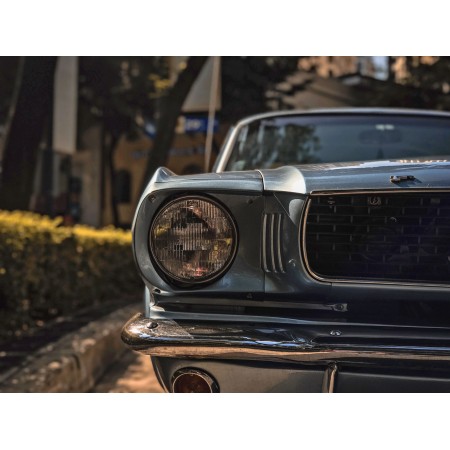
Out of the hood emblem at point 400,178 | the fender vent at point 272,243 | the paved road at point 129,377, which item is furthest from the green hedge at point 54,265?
the hood emblem at point 400,178

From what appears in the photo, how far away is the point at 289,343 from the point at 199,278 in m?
0.40

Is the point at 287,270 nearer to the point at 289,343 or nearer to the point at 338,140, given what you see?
the point at 289,343

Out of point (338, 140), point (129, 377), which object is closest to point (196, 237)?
point (338, 140)

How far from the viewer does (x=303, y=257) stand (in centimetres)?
212

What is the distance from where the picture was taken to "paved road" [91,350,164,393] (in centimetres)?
420

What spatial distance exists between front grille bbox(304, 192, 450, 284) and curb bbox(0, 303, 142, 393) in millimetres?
1207

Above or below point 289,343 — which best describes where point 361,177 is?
above

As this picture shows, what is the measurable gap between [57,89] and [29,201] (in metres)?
1.35

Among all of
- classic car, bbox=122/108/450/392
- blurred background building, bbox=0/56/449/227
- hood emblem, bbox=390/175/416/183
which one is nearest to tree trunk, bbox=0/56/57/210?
blurred background building, bbox=0/56/449/227

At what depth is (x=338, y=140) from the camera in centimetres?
370

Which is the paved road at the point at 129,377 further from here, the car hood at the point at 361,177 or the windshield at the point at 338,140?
the car hood at the point at 361,177

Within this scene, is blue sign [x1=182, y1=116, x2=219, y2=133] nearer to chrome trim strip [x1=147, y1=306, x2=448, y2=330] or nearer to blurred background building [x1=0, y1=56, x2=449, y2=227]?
blurred background building [x1=0, y1=56, x2=449, y2=227]

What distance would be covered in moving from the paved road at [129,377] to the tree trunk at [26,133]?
7.73ft

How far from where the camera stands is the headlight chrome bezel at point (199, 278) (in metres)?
2.16
